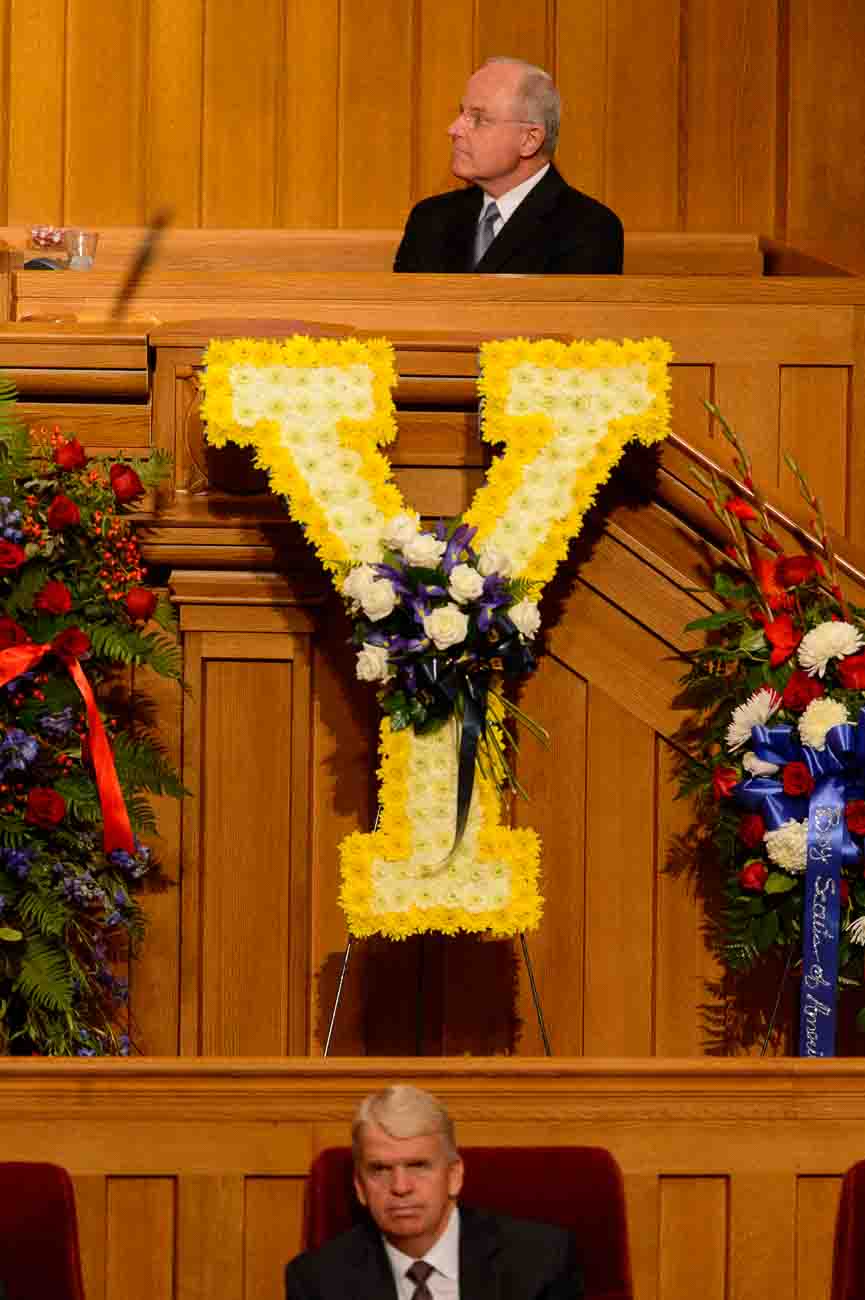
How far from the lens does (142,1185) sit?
393 cm

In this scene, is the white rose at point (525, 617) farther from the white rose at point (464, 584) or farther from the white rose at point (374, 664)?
the white rose at point (374, 664)

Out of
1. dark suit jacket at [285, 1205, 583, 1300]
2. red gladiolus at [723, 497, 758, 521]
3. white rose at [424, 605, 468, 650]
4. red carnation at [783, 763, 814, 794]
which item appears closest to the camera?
dark suit jacket at [285, 1205, 583, 1300]

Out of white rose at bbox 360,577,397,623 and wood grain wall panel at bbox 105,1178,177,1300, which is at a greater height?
white rose at bbox 360,577,397,623

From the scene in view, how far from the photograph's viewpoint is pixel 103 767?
15.2 feet

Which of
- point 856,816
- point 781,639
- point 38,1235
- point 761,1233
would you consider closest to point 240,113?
point 781,639

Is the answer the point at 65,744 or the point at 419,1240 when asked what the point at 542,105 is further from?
the point at 419,1240

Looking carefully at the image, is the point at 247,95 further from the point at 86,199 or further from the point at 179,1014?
the point at 179,1014

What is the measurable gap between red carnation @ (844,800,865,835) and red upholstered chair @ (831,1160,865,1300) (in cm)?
107

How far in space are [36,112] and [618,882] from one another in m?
3.28

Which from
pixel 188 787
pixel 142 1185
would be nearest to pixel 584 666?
pixel 188 787

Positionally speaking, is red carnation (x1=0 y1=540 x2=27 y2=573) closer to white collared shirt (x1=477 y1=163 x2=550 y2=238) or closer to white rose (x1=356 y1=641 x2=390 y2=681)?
white rose (x1=356 y1=641 x2=390 y2=681)

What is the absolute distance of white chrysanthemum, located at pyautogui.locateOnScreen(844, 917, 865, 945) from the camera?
4.63 metres

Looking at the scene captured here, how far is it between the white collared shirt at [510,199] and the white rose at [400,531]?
1391 mm

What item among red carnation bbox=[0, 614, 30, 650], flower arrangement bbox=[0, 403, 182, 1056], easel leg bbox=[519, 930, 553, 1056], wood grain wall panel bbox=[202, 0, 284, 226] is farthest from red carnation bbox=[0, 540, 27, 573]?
wood grain wall panel bbox=[202, 0, 284, 226]
